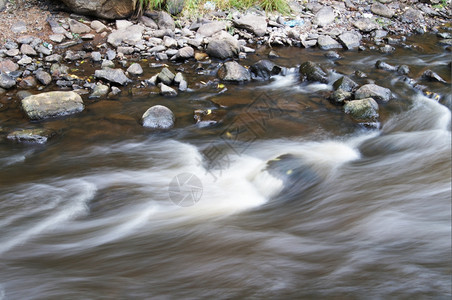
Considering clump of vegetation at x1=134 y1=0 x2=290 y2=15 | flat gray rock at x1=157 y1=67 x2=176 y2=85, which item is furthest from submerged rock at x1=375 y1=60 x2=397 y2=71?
flat gray rock at x1=157 y1=67 x2=176 y2=85

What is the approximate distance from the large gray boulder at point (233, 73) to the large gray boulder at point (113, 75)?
175 cm

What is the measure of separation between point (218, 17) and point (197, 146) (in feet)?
17.9

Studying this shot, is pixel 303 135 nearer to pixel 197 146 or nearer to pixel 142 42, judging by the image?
pixel 197 146

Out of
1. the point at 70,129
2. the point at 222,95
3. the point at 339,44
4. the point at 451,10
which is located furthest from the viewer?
the point at 451,10

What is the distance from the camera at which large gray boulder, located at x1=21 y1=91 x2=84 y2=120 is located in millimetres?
5113

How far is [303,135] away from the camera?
4.99 meters

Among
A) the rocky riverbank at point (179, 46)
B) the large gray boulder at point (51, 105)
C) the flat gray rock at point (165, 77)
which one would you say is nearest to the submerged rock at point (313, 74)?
the rocky riverbank at point (179, 46)

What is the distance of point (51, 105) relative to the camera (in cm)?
520

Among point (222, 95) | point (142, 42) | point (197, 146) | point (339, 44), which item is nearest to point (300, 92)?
point (222, 95)

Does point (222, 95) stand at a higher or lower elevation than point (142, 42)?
lower

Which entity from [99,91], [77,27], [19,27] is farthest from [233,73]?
[19,27]

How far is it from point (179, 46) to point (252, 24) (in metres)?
2.13

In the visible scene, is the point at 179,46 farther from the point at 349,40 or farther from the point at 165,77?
the point at 349,40

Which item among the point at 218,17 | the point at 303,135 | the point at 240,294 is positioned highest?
the point at 218,17
